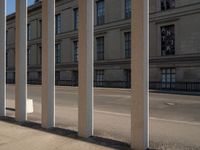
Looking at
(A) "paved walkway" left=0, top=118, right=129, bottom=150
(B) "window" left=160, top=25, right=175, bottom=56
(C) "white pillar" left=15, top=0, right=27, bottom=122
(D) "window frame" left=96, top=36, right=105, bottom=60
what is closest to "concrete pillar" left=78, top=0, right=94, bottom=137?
(A) "paved walkway" left=0, top=118, right=129, bottom=150

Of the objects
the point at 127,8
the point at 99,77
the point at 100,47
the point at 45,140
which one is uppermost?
the point at 127,8

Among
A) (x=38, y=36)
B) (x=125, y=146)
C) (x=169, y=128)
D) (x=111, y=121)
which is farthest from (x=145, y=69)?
(x=38, y=36)

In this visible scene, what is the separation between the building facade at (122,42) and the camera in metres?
32.9

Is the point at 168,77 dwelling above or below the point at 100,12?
below

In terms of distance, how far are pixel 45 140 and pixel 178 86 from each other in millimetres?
27732

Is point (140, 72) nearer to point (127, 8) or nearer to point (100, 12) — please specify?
point (127, 8)

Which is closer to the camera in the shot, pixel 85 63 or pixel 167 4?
pixel 85 63

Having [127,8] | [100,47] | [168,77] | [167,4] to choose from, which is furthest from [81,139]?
[100,47]

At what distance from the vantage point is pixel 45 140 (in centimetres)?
706

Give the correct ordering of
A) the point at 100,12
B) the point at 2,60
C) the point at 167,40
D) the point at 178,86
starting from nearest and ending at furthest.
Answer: the point at 2,60
the point at 178,86
the point at 167,40
the point at 100,12

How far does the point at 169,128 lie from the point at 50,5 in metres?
4.80

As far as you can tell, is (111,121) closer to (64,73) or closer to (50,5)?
(50,5)

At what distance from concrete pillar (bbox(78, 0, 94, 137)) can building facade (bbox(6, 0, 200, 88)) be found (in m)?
26.5

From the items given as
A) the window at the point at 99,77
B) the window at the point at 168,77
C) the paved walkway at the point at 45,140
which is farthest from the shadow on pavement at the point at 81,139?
→ the window at the point at 99,77
